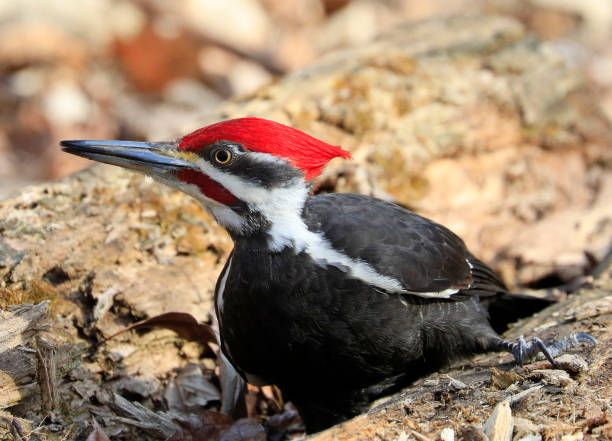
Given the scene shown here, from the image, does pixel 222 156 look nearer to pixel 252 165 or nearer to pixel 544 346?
pixel 252 165

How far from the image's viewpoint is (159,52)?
9.13 m

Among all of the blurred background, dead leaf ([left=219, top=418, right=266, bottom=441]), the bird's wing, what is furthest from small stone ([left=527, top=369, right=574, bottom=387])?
the blurred background

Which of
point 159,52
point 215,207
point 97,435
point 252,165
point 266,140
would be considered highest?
point 159,52

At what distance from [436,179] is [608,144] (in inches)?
65.0

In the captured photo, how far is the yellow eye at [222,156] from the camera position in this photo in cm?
307

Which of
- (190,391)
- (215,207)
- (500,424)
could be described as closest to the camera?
(500,424)

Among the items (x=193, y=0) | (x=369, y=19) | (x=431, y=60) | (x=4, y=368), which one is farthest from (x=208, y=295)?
(x=369, y=19)

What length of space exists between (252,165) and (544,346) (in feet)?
5.02

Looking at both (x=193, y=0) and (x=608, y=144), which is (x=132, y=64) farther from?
(x=608, y=144)

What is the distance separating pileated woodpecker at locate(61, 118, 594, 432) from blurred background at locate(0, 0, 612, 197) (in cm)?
447

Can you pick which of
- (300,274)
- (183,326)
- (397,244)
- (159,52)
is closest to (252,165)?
(300,274)

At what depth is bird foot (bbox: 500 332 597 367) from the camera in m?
3.10

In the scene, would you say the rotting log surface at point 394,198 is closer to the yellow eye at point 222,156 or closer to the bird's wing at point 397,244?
the bird's wing at point 397,244

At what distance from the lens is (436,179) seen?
207 inches
